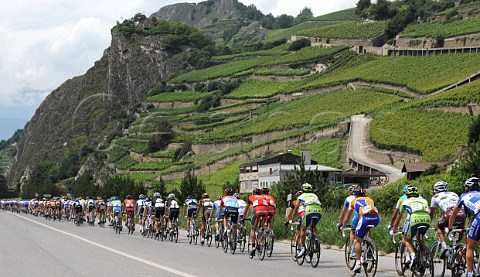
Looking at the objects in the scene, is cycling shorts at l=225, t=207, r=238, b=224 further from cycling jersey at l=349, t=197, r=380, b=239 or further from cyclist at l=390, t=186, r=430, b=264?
cyclist at l=390, t=186, r=430, b=264

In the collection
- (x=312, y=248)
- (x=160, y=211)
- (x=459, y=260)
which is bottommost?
(x=160, y=211)

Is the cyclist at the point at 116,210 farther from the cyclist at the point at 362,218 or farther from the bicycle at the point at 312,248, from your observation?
the cyclist at the point at 362,218

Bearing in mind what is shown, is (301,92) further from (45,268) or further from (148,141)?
(45,268)

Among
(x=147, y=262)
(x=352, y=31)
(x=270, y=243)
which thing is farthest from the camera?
(x=352, y=31)

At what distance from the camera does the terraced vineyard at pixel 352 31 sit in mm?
159250

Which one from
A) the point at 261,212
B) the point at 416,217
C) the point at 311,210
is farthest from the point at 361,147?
the point at 416,217

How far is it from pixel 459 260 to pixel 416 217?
126 centimetres

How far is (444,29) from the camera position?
456ft

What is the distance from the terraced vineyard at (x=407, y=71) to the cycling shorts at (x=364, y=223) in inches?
3693

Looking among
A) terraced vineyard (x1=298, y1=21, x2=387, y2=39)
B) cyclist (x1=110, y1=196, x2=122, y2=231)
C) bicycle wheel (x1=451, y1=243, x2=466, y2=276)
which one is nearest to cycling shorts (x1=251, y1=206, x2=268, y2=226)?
bicycle wheel (x1=451, y1=243, x2=466, y2=276)

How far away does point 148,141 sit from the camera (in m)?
143

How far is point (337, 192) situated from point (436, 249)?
104 ft

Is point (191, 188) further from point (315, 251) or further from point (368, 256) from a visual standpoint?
point (368, 256)

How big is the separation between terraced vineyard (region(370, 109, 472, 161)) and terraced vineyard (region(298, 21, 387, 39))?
6064 centimetres
